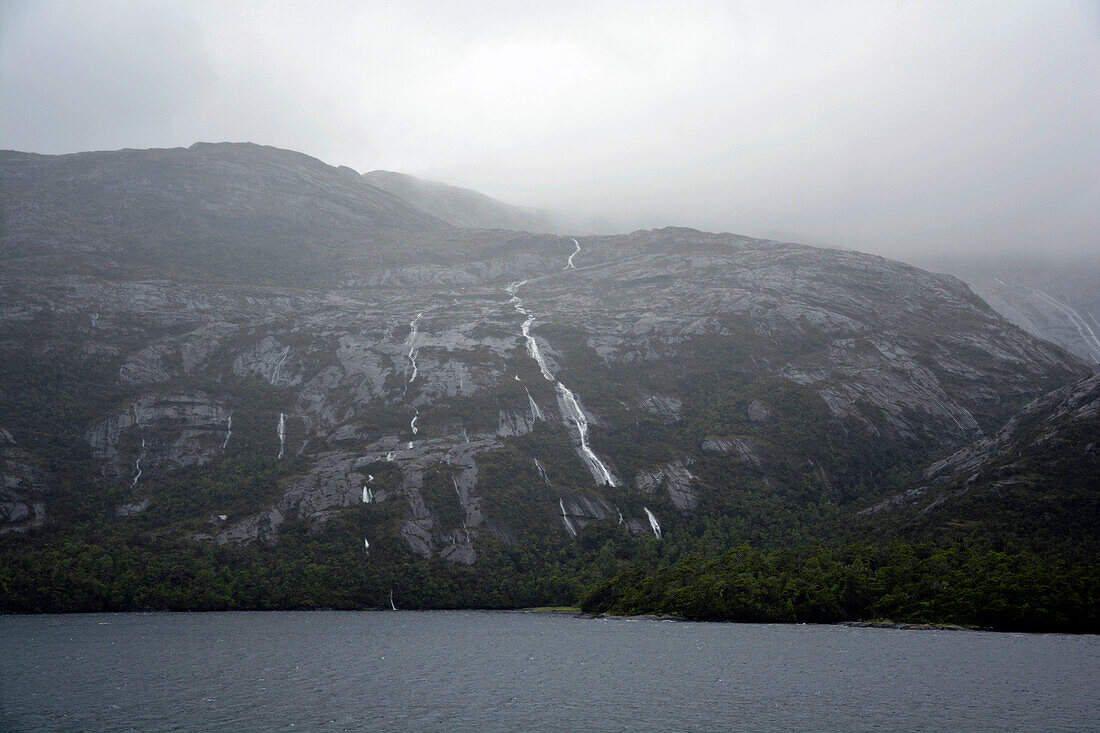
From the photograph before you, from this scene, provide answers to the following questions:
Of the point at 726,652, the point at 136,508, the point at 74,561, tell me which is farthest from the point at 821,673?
the point at 136,508

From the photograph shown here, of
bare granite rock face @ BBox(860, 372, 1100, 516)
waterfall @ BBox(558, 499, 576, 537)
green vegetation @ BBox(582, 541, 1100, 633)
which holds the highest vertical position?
bare granite rock face @ BBox(860, 372, 1100, 516)

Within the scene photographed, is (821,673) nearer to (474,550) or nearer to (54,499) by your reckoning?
(474,550)

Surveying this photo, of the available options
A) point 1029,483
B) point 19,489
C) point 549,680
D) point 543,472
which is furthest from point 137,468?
point 1029,483

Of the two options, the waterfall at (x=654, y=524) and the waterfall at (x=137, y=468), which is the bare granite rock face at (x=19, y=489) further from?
the waterfall at (x=654, y=524)

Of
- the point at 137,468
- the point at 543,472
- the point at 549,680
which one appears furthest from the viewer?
the point at 543,472

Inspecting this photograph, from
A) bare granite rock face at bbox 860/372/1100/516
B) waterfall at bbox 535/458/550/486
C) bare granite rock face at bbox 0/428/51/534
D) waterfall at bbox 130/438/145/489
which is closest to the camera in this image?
bare granite rock face at bbox 860/372/1100/516

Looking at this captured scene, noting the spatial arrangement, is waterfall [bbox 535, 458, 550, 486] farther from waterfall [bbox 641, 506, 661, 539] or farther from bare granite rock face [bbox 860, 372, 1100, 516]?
bare granite rock face [bbox 860, 372, 1100, 516]

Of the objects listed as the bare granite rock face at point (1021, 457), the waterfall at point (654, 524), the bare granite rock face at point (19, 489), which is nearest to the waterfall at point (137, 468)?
the bare granite rock face at point (19, 489)

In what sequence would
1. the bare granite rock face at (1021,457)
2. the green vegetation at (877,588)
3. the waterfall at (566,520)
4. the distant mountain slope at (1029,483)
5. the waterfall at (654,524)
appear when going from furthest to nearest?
the waterfall at (654,524), the waterfall at (566,520), the bare granite rock face at (1021,457), the distant mountain slope at (1029,483), the green vegetation at (877,588)

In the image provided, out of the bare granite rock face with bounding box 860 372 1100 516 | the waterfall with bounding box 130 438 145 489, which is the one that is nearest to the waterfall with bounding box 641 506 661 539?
the bare granite rock face with bounding box 860 372 1100 516

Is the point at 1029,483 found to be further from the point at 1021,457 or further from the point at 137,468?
the point at 137,468
